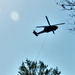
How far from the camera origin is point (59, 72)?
88.1 feet

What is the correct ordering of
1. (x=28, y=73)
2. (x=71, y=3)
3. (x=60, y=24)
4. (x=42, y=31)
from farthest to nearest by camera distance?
(x=28, y=73)
(x=42, y=31)
(x=60, y=24)
(x=71, y=3)

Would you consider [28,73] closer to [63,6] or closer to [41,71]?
[41,71]

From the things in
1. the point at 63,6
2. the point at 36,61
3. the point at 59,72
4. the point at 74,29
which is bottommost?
the point at 74,29

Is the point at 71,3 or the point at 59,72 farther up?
the point at 59,72

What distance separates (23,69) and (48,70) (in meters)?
2.80

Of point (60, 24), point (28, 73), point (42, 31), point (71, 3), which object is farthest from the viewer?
point (28, 73)

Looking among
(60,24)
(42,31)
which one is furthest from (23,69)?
(60,24)

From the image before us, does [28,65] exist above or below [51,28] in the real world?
above

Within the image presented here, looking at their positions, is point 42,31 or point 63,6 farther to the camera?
point 42,31

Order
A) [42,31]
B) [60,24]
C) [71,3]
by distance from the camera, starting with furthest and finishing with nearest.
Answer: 1. [42,31]
2. [60,24]
3. [71,3]

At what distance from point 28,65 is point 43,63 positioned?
1724 mm

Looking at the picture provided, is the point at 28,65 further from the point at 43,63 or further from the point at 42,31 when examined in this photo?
the point at 42,31


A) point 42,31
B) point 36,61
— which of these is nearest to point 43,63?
point 36,61

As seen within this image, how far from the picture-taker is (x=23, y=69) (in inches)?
1043
